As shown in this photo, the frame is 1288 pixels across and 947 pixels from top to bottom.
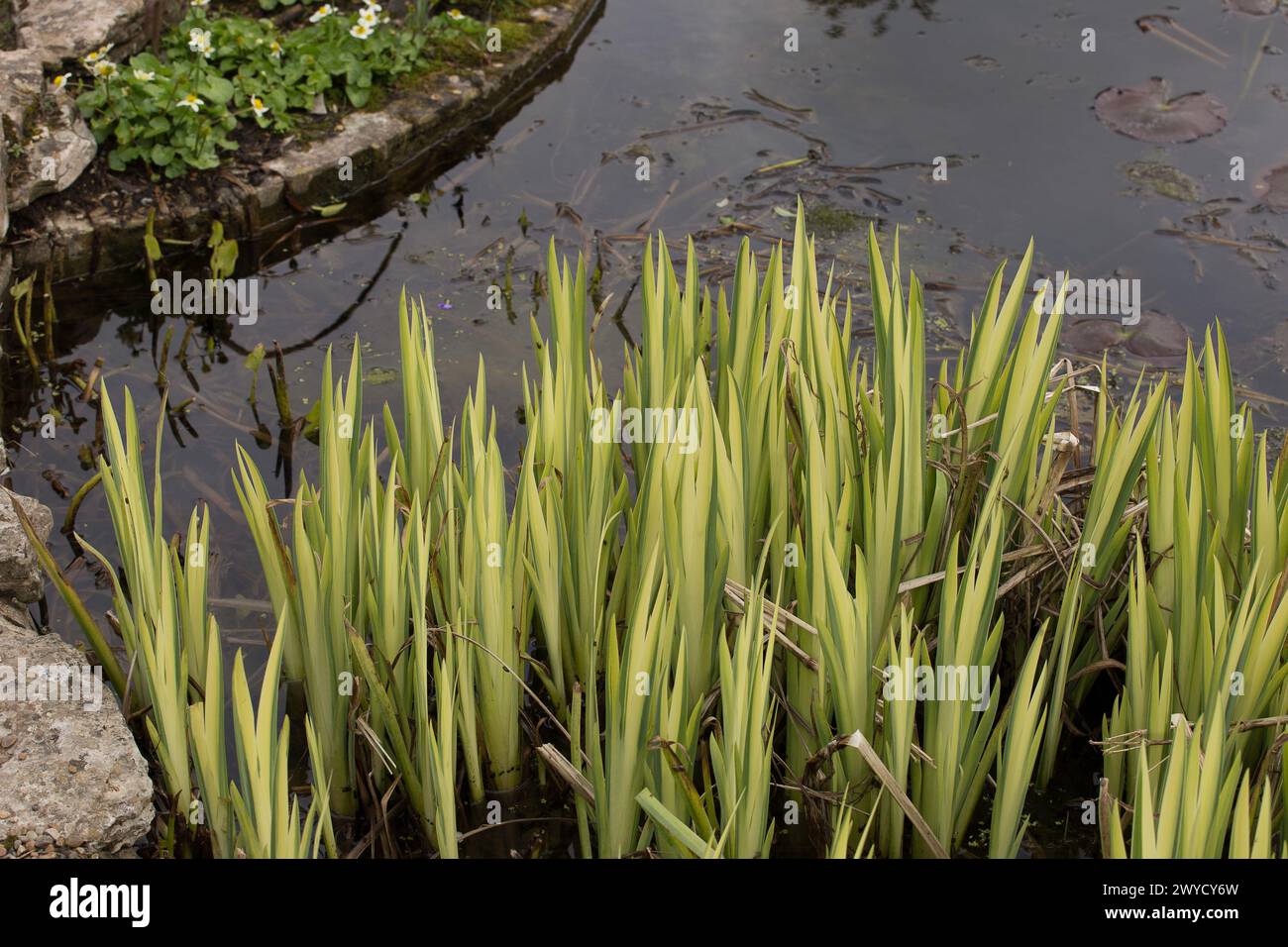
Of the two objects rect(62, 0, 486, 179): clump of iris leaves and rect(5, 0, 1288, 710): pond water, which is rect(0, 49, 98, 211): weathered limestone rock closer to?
rect(62, 0, 486, 179): clump of iris leaves

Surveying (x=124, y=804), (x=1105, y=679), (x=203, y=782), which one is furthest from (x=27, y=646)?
(x=1105, y=679)

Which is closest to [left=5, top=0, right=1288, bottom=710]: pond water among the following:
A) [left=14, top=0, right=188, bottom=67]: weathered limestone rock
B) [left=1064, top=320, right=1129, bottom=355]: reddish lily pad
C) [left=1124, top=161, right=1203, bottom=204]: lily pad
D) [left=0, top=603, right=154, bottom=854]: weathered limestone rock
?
[left=1124, top=161, right=1203, bottom=204]: lily pad

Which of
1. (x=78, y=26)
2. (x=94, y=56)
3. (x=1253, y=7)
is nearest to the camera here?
(x=94, y=56)

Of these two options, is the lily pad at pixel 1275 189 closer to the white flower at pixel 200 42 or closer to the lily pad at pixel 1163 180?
the lily pad at pixel 1163 180

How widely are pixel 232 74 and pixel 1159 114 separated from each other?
3157 mm

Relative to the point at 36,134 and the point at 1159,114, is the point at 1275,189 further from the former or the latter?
the point at 36,134

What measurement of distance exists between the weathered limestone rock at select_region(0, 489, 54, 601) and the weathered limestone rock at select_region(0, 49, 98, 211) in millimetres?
1554

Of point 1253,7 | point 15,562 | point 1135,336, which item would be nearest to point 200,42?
point 15,562

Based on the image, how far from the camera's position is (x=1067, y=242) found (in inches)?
154

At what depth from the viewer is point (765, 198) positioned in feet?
13.5

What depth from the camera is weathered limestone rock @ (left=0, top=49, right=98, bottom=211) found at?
143 inches

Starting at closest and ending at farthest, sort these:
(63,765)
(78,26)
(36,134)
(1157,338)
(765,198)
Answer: (63,765), (1157,338), (36,134), (78,26), (765,198)

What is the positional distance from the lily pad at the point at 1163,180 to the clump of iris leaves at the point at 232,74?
2.35m
